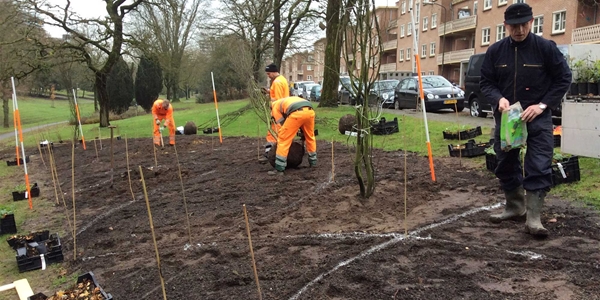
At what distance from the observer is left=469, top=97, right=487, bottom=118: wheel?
13.6 meters

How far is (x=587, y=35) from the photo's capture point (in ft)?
82.5

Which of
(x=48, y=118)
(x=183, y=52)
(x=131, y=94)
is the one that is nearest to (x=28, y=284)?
(x=131, y=94)

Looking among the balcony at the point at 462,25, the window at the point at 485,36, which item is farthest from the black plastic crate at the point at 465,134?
the window at the point at 485,36

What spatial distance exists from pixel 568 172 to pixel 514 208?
5.40ft

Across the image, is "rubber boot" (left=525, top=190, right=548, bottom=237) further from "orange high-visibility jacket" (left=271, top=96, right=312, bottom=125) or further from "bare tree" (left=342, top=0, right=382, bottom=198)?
"orange high-visibility jacket" (left=271, top=96, right=312, bottom=125)

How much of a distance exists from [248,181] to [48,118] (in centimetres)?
3515

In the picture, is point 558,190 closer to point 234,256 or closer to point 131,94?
point 234,256

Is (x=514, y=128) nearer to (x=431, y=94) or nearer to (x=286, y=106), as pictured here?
(x=286, y=106)

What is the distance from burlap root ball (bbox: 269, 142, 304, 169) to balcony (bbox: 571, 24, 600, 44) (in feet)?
78.9

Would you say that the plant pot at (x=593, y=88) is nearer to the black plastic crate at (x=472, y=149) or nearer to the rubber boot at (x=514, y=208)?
the black plastic crate at (x=472, y=149)

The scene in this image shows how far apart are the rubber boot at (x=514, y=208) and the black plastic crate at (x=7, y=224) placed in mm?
5528

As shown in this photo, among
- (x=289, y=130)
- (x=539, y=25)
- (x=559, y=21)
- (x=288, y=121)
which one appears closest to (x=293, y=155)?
(x=289, y=130)

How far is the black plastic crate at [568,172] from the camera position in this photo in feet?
17.3

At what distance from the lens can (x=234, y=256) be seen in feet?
12.5
